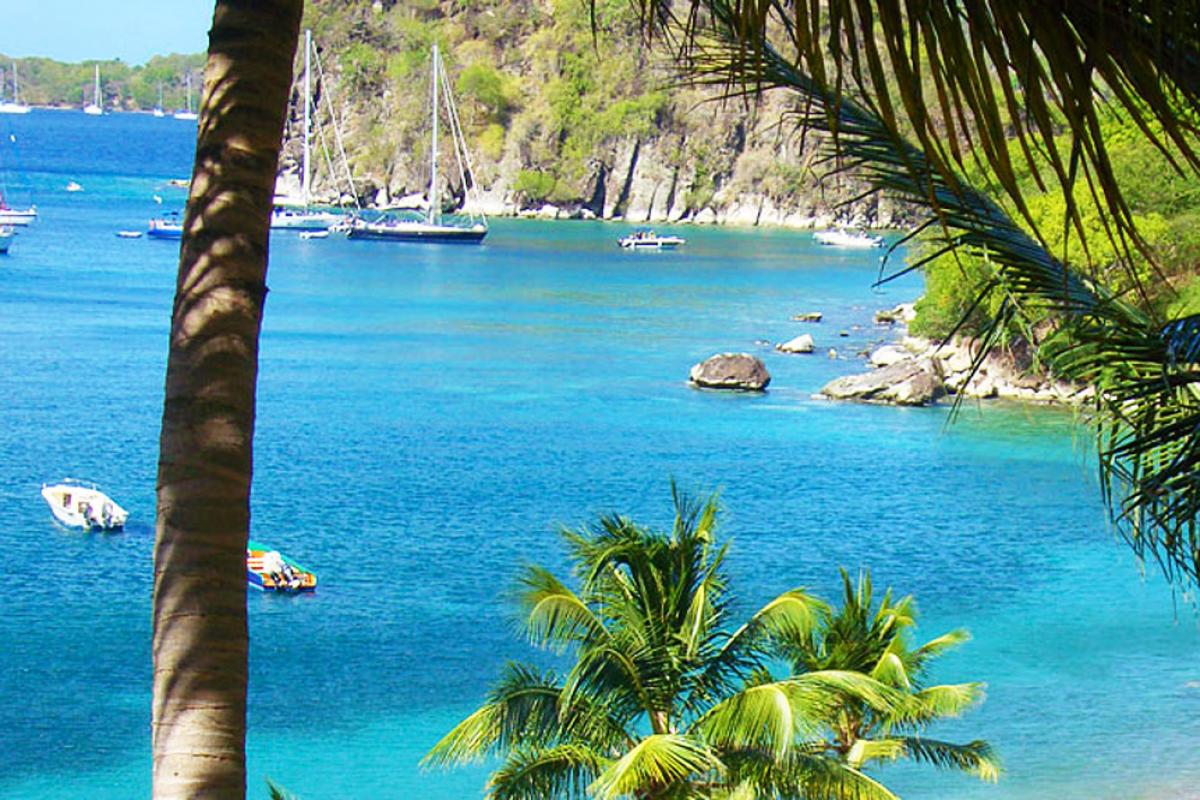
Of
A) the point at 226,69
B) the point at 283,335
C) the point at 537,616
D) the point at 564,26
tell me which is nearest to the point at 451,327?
the point at 283,335

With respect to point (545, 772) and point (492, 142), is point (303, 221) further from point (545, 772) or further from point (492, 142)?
point (545, 772)

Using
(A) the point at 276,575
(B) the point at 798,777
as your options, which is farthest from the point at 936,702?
(A) the point at 276,575

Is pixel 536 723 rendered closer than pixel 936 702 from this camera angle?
Yes

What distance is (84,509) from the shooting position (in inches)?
1181

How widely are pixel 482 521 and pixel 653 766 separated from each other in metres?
20.6

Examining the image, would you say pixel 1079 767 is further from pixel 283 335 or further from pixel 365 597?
pixel 283 335

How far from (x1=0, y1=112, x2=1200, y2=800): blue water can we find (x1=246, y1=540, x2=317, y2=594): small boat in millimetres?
401

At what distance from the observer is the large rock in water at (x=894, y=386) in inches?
1827

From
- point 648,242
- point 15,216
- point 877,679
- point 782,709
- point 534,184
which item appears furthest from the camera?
point 534,184

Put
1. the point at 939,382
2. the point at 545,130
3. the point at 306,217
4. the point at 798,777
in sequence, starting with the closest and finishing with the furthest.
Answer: the point at 798,777 → the point at 939,382 → the point at 306,217 → the point at 545,130

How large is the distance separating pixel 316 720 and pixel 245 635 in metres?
18.2

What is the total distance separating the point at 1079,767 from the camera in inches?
821

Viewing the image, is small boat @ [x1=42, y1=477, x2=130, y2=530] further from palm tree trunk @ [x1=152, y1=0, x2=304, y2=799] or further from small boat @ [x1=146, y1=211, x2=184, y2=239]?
small boat @ [x1=146, y1=211, x2=184, y2=239]

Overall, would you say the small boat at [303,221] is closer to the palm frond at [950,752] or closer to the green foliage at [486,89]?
the green foliage at [486,89]
